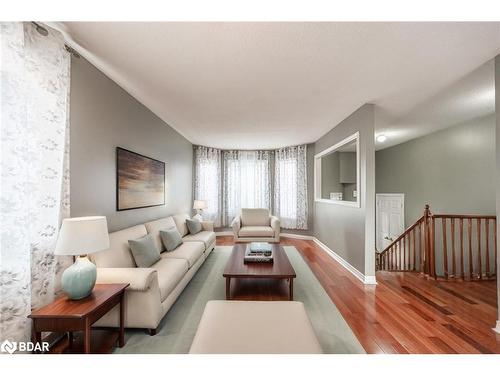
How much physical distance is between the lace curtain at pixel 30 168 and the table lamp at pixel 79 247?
216 mm

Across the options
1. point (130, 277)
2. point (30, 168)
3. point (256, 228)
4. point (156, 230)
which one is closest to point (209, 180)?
point (256, 228)

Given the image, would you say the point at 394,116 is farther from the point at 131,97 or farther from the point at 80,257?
the point at 80,257

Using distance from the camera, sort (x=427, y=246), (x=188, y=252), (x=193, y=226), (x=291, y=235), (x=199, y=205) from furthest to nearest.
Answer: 1. (x=291, y=235)
2. (x=199, y=205)
3. (x=193, y=226)
4. (x=427, y=246)
5. (x=188, y=252)

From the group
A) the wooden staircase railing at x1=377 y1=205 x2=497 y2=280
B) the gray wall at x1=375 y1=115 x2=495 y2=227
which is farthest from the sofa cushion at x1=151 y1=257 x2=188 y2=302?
the gray wall at x1=375 y1=115 x2=495 y2=227

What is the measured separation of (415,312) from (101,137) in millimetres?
3793

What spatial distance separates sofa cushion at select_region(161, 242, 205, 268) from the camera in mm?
2823

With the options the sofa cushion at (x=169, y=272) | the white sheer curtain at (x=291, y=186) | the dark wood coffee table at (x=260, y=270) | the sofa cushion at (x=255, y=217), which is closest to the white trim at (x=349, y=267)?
→ the white sheer curtain at (x=291, y=186)

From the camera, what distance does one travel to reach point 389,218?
6.14m

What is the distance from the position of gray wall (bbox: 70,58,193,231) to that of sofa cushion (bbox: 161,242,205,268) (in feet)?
2.18

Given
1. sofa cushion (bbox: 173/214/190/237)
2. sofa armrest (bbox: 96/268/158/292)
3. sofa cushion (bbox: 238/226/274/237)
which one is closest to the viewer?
sofa armrest (bbox: 96/268/158/292)

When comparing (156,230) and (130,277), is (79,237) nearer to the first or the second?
(130,277)

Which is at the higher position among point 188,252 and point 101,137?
point 101,137

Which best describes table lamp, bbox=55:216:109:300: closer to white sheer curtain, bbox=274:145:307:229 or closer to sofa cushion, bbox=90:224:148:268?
sofa cushion, bbox=90:224:148:268
